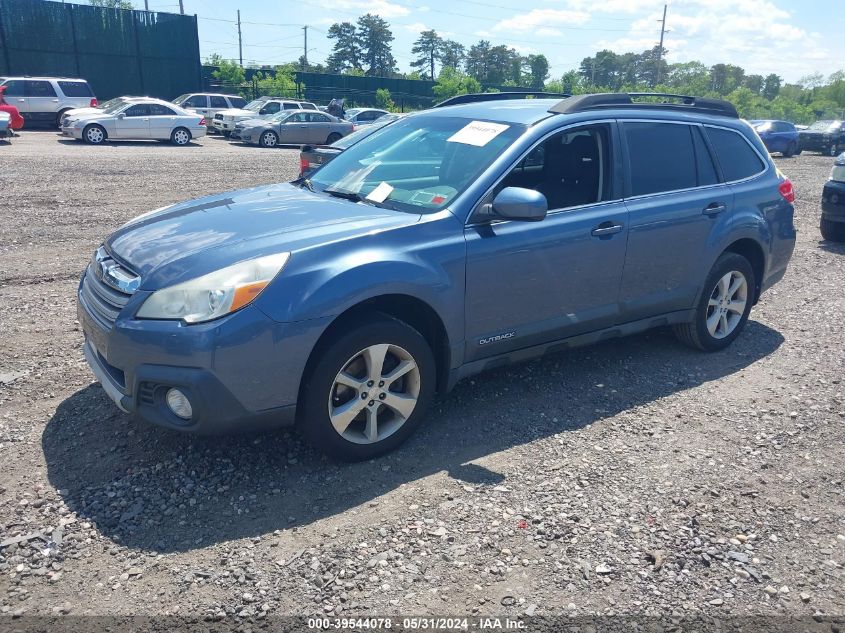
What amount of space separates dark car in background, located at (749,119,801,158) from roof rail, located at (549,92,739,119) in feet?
91.5

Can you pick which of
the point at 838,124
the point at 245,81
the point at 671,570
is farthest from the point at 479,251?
the point at 245,81

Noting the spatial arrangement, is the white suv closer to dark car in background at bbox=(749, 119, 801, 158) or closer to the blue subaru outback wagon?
the blue subaru outback wagon

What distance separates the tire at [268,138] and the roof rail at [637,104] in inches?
813

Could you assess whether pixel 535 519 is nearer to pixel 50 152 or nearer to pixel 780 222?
pixel 780 222

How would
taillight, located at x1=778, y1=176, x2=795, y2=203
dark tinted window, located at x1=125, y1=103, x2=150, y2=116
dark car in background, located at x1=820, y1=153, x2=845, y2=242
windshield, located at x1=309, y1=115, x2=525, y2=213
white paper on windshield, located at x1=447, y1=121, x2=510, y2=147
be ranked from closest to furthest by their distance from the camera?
windshield, located at x1=309, y1=115, x2=525, y2=213, white paper on windshield, located at x1=447, y1=121, x2=510, y2=147, taillight, located at x1=778, y1=176, x2=795, y2=203, dark car in background, located at x1=820, y1=153, x2=845, y2=242, dark tinted window, located at x1=125, y1=103, x2=150, y2=116

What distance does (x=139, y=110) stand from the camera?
22797 millimetres

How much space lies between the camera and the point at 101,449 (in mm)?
3818

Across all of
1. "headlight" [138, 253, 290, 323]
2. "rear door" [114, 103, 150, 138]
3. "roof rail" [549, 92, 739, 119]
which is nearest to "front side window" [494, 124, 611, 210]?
"roof rail" [549, 92, 739, 119]

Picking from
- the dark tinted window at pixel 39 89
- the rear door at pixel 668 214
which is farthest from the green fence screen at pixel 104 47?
the rear door at pixel 668 214

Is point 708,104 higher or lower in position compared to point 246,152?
higher

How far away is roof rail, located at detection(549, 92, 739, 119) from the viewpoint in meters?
4.70

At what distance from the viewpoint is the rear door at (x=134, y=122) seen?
22.4 m

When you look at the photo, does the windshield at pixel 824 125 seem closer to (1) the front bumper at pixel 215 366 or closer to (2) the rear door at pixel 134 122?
(2) the rear door at pixel 134 122

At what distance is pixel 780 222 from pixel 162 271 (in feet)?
15.9
